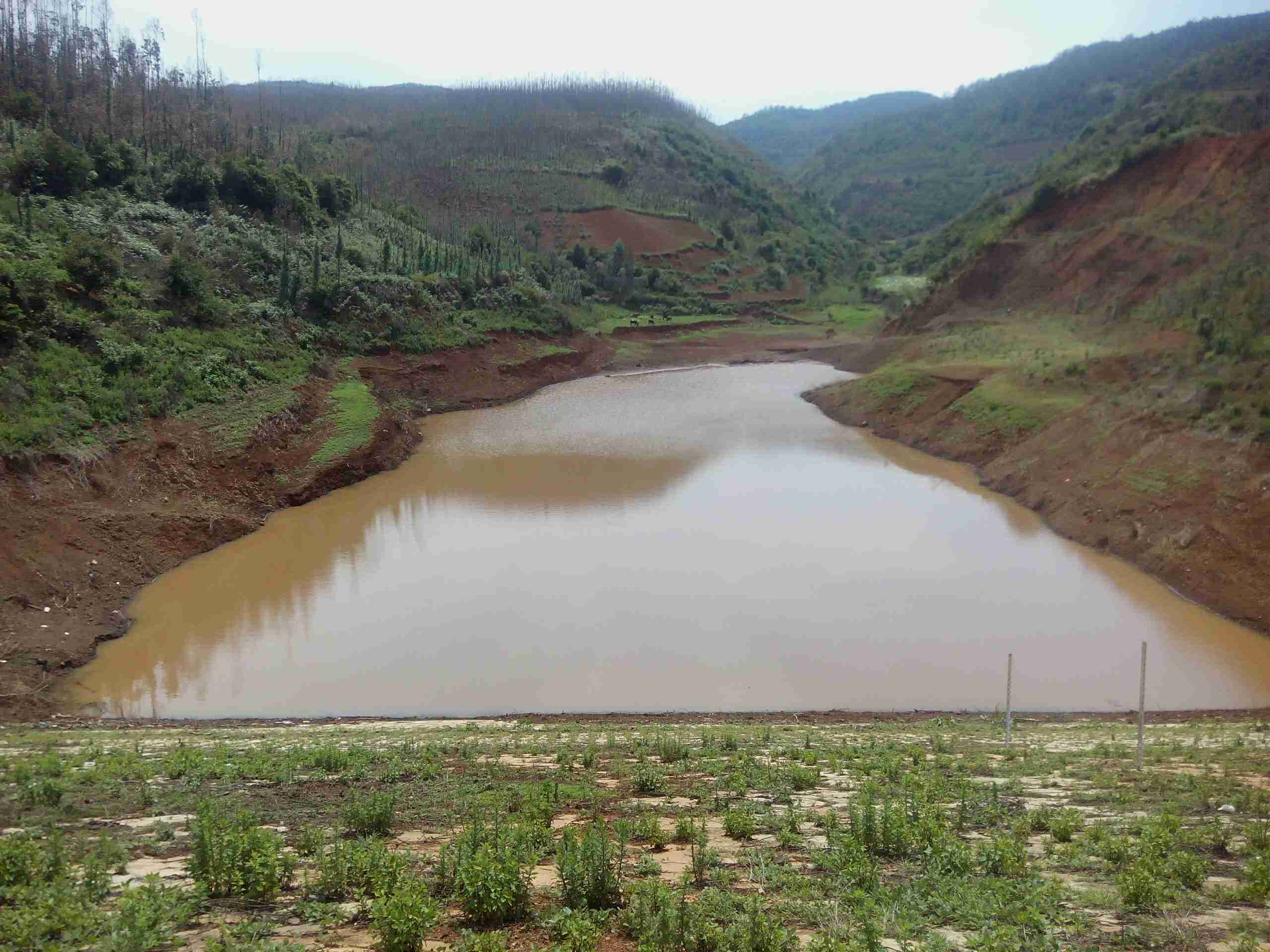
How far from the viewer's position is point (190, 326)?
3152cm

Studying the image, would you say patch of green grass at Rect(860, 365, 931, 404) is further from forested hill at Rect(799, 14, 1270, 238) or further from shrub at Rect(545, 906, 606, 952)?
forested hill at Rect(799, 14, 1270, 238)

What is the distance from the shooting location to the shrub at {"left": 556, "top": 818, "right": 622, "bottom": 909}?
598cm

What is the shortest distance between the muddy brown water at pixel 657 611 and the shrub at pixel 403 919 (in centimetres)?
1038

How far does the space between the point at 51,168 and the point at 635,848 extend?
126 ft

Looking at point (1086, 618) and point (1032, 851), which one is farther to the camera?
point (1086, 618)

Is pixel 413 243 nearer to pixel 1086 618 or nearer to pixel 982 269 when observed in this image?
pixel 982 269

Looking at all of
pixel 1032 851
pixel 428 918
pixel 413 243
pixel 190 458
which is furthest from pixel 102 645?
pixel 413 243

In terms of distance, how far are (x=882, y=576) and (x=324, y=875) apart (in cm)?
1678

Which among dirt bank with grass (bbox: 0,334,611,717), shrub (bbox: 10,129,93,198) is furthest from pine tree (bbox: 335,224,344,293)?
shrub (bbox: 10,129,93,198)

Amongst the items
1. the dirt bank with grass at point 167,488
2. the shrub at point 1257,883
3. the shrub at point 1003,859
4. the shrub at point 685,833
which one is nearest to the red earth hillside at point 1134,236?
the dirt bank with grass at point 167,488

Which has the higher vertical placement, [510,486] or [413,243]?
[413,243]

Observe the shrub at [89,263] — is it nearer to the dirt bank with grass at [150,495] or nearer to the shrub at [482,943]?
the dirt bank with grass at [150,495]

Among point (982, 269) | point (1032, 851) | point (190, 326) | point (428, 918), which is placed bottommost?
point (1032, 851)

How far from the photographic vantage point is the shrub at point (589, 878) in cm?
598
